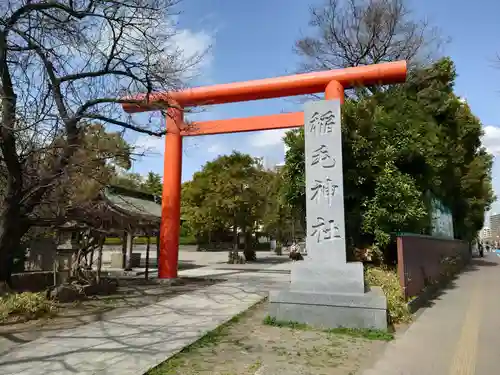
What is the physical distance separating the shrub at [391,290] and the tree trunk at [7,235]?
7206 mm

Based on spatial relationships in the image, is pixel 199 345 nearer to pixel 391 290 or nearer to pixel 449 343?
pixel 449 343

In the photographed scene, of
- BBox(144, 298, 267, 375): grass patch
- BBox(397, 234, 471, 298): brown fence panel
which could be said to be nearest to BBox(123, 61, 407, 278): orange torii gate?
BBox(397, 234, 471, 298): brown fence panel

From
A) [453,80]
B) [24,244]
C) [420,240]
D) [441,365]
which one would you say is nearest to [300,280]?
[441,365]

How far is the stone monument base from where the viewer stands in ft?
20.5

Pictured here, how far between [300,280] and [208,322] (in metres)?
1.77

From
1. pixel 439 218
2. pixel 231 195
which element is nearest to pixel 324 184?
pixel 439 218

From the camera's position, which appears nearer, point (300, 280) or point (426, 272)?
point (300, 280)

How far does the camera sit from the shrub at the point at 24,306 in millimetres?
6734

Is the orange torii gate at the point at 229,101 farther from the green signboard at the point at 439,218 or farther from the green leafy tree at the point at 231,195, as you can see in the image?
the green leafy tree at the point at 231,195

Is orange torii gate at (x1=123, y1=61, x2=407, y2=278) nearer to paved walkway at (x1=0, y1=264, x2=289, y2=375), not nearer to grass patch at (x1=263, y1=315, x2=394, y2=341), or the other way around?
paved walkway at (x1=0, y1=264, x2=289, y2=375)

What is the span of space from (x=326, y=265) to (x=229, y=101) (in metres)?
6.66

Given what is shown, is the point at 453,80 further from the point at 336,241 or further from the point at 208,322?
the point at 208,322

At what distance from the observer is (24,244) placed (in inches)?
467

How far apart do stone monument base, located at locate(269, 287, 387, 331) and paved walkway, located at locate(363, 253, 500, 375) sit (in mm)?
531
